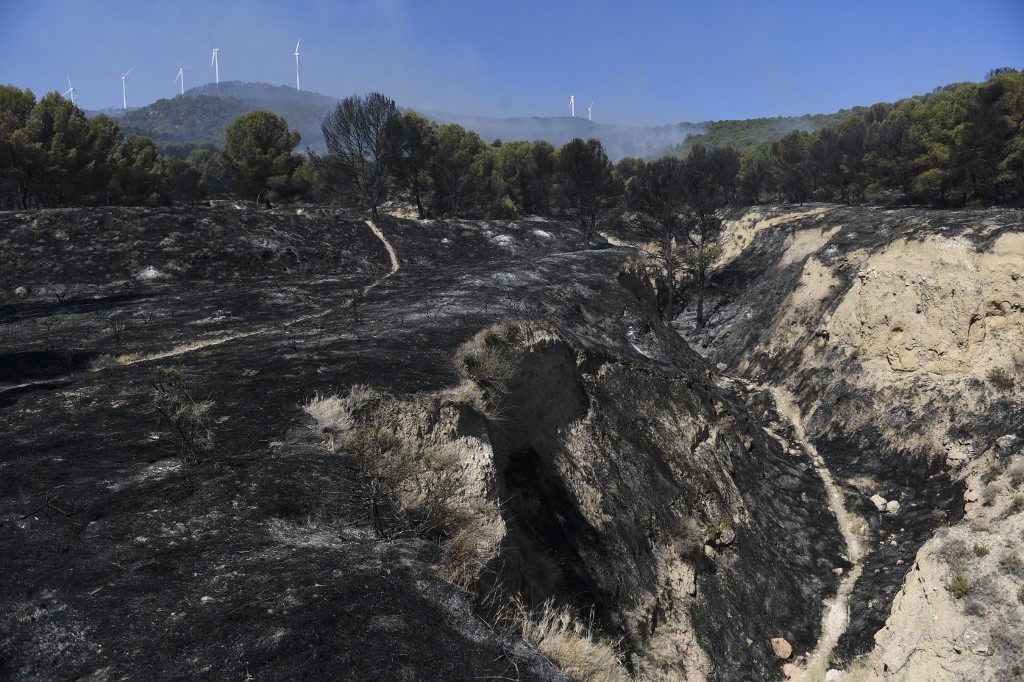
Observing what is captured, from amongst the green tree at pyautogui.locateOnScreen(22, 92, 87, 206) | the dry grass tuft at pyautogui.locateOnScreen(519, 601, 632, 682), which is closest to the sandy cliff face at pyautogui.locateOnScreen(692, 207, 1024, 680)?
the dry grass tuft at pyautogui.locateOnScreen(519, 601, 632, 682)

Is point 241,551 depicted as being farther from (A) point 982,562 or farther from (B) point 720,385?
(B) point 720,385

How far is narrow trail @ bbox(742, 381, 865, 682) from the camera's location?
12.5 metres

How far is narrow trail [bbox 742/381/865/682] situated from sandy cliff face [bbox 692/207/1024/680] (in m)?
0.27

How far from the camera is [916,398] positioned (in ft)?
67.3

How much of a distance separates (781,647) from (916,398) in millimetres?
12973

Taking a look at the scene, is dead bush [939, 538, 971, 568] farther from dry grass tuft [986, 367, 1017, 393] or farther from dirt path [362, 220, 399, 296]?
dirt path [362, 220, 399, 296]

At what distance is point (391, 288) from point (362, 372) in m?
13.4

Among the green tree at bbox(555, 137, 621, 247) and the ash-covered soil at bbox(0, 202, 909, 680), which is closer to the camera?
the ash-covered soil at bbox(0, 202, 909, 680)

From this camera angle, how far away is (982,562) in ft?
38.2

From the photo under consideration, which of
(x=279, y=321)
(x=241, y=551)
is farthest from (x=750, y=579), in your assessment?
(x=279, y=321)

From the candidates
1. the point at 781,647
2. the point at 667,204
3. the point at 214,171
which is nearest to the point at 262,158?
the point at 667,204

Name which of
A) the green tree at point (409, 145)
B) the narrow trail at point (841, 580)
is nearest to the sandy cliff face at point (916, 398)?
the narrow trail at point (841, 580)

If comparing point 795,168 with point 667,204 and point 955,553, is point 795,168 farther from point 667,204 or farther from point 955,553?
point 955,553

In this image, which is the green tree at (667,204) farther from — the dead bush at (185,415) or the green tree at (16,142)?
the green tree at (16,142)
